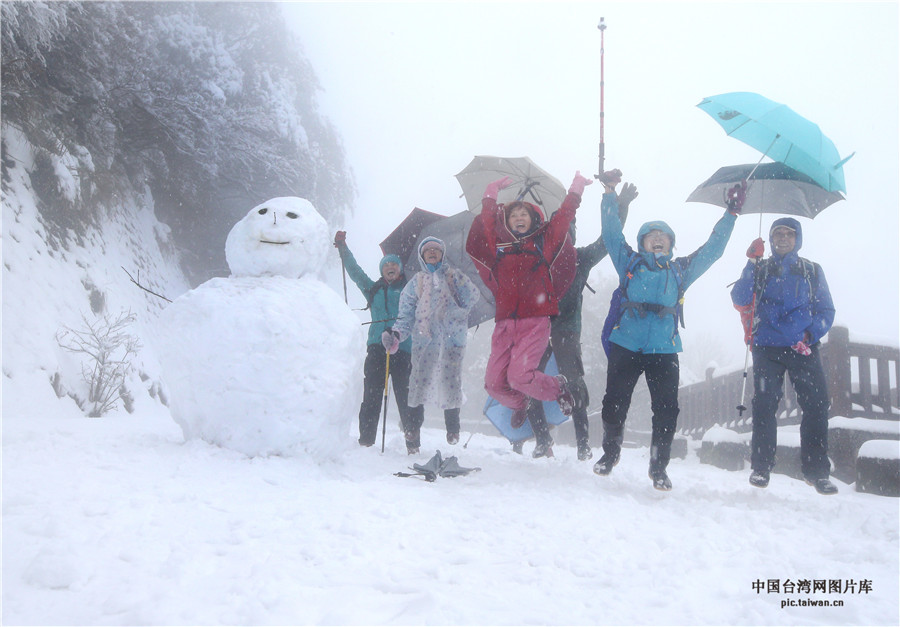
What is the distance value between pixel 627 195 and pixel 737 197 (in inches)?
28.2

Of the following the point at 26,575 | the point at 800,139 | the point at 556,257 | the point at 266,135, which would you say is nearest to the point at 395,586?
the point at 26,575

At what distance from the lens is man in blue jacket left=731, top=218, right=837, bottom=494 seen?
3.49 metres

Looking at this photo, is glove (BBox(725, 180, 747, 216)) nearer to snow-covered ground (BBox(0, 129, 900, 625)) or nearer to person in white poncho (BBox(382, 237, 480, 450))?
snow-covered ground (BBox(0, 129, 900, 625))

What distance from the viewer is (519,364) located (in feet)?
11.9

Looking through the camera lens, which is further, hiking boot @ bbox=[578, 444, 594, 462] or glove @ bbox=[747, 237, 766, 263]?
hiking boot @ bbox=[578, 444, 594, 462]

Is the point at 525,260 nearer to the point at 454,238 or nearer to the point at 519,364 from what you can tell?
the point at 519,364

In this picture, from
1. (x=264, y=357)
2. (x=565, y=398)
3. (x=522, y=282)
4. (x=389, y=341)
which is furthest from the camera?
(x=389, y=341)

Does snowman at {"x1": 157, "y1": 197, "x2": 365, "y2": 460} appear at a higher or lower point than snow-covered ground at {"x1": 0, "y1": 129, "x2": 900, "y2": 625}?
higher

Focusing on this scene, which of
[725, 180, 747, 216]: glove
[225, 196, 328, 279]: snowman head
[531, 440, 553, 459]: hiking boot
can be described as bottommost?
[531, 440, 553, 459]: hiking boot

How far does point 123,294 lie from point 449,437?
7.39 meters

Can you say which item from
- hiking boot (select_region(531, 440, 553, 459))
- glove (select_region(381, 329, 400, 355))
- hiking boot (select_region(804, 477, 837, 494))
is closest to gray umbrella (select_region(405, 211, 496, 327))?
glove (select_region(381, 329, 400, 355))

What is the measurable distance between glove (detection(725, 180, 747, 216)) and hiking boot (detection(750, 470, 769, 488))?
68.6 inches

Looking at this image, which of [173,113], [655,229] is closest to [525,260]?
[655,229]

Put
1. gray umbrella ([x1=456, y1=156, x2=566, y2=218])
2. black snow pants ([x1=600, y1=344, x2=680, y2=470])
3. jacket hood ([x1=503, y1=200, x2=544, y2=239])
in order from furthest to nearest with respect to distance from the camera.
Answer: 1. gray umbrella ([x1=456, y1=156, x2=566, y2=218])
2. jacket hood ([x1=503, y1=200, x2=544, y2=239])
3. black snow pants ([x1=600, y1=344, x2=680, y2=470])
